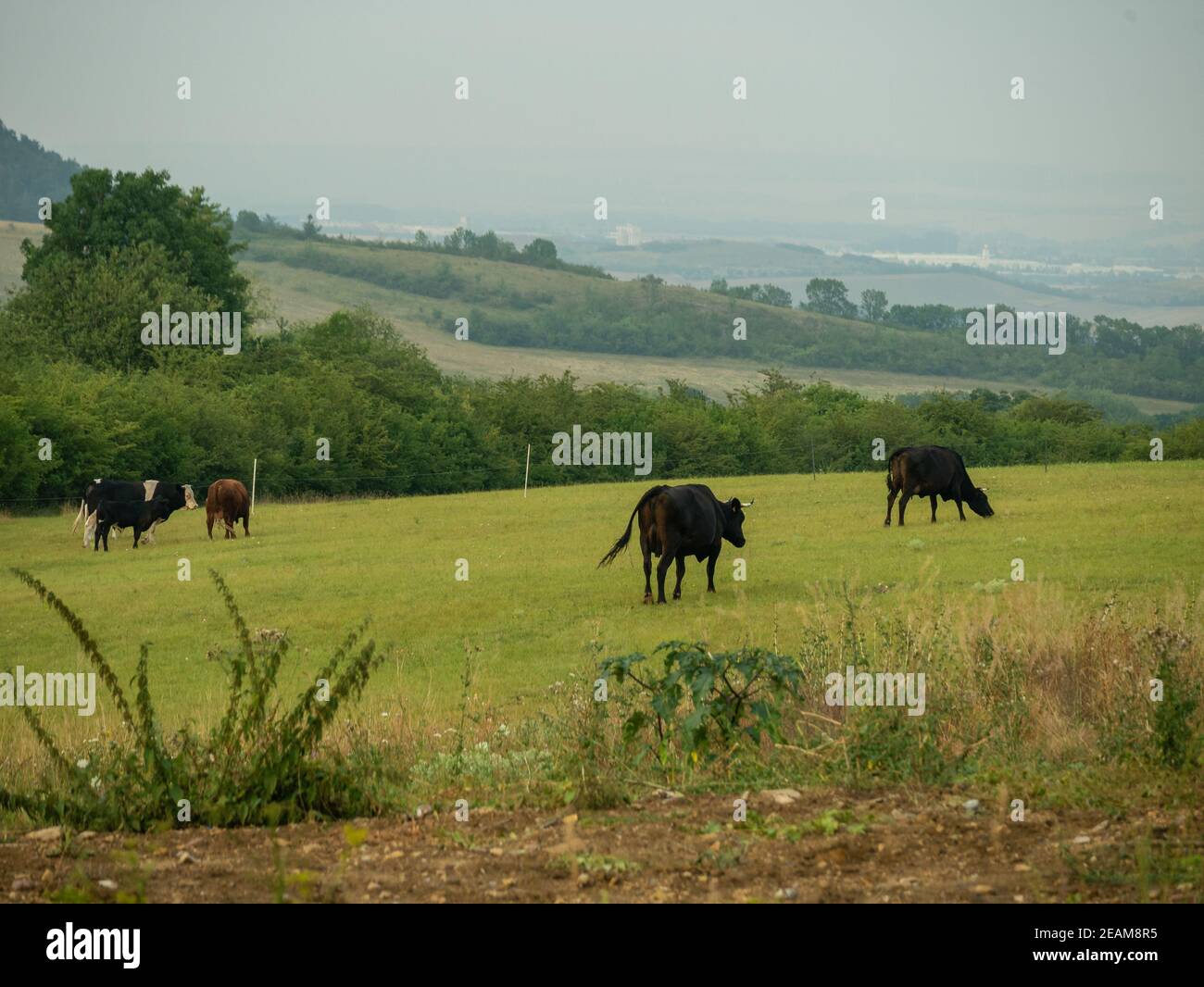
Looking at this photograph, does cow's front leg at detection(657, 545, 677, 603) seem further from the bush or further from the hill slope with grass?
the hill slope with grass

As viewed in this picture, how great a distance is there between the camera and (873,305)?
194000 millimetres

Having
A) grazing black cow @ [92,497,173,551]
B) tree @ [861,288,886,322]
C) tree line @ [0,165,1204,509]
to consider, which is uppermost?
tree @ [861,288,886,322]

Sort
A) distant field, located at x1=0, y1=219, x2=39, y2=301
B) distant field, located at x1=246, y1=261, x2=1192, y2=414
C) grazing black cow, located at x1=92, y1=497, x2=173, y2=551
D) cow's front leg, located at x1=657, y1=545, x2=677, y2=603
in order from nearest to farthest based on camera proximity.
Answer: cow's front leg, located at x1=657, y1=545, x2=677, y2=603, grazing black cow, located at x1=92, y1=497, x2=173, y2=551, distant field, located at x1=246, y1=261, x2=1192, y2=414, distant field, located at x1=0, y1=219, x2=39, y2=301

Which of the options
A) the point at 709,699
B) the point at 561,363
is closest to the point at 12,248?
the point at 561,363

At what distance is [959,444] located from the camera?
66.7 metres

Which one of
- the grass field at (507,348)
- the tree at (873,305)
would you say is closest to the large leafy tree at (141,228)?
the grass field at (507,348)

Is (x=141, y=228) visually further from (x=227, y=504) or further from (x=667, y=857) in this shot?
(x=667, y=857)

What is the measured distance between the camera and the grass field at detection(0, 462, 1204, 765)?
1659 cm

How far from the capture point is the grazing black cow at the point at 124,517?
31422 mm

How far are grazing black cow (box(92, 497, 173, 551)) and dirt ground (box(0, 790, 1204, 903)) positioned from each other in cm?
2545

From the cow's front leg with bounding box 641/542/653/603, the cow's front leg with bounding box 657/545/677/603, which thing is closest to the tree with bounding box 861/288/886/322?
the cow's front leg with bounding box 641/542/653/603

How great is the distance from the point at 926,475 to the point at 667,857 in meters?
23.9

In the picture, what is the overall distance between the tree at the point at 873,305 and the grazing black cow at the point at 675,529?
17453cm

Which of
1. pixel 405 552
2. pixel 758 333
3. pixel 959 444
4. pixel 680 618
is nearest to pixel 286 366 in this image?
pixel 959 444
